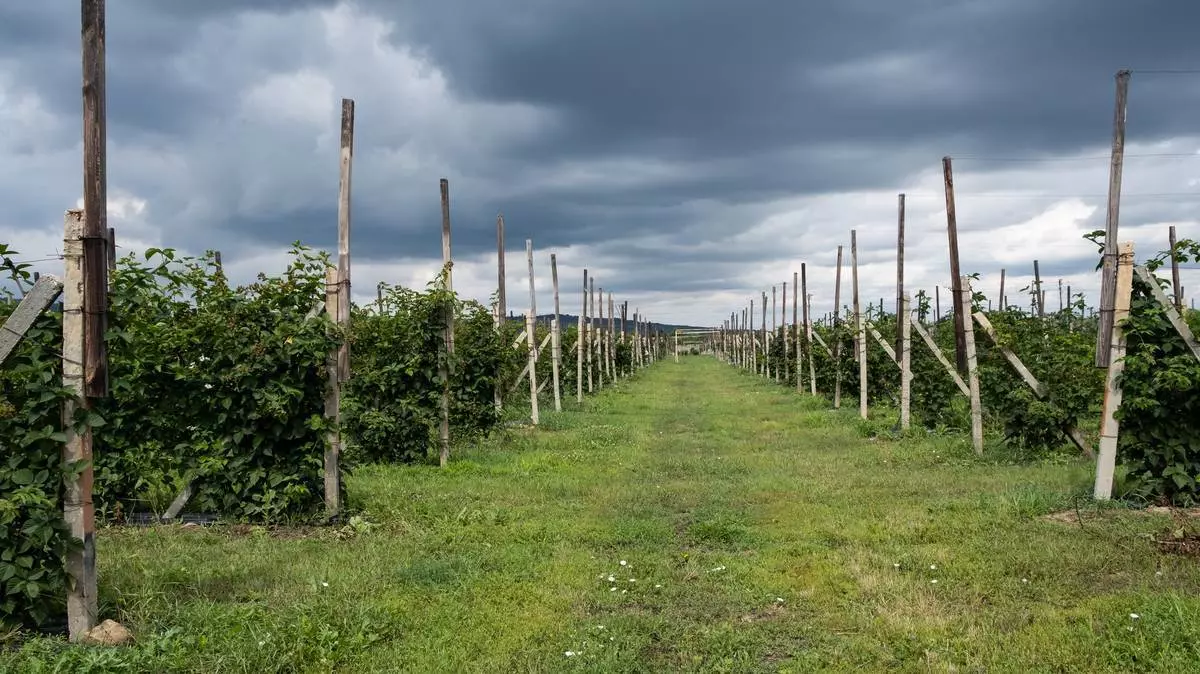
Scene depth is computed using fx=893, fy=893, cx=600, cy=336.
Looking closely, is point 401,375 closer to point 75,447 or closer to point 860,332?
point 75,447

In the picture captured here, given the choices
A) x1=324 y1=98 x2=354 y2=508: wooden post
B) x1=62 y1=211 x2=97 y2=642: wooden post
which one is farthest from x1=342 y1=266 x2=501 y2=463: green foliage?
x1=62 y1=211 x2=97 y2=642: wooden post

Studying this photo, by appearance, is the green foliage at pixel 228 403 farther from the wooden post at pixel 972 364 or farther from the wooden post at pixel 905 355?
the wooden post at pixel 905 355

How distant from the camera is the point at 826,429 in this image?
1900cm

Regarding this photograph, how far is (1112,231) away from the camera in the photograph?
9953 millimetres

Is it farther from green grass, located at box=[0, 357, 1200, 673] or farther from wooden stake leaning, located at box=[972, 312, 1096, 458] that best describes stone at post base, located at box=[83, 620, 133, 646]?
wooden stake leaning, located at box=[972, 312, 1096, 458]

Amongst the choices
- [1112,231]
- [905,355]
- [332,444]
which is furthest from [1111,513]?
[905,355]

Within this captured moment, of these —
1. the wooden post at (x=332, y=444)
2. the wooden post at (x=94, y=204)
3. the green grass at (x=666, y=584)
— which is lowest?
the green grass at (x=666, y=584)

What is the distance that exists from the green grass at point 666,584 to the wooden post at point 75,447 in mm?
322

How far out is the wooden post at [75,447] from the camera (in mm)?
5617

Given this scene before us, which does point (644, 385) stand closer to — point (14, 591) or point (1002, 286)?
point (1002, 286)

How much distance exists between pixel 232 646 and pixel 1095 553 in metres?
6.54

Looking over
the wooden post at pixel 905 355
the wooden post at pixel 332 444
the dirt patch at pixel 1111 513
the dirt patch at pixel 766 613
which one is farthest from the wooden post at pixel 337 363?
the wooden post at pixel 905 355

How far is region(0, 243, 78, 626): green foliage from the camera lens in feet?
Answer: 18.0

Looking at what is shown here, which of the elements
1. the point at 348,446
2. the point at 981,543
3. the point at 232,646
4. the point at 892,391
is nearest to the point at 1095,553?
the point at 981,543
